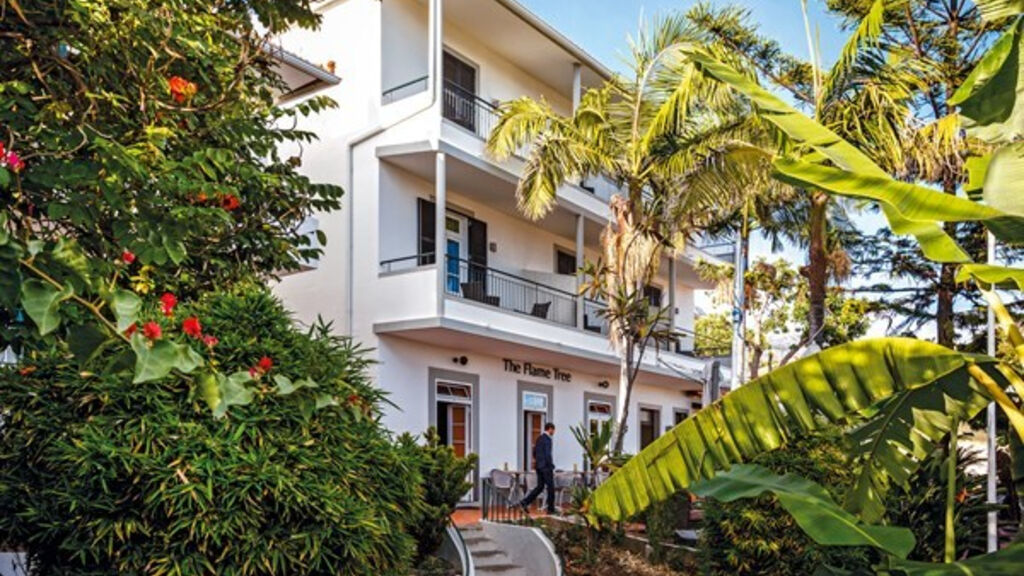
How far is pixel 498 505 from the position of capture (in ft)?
52.9

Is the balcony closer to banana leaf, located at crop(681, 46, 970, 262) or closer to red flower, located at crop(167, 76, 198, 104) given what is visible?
red flower, located at crop(167, 76, 198, 104)

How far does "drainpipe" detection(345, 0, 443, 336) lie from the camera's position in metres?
17.4

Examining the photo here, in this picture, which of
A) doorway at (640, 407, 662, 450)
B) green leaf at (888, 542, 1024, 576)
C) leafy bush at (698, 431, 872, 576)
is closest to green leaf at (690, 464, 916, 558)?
green leaf at (888, 542, 1024, 576)

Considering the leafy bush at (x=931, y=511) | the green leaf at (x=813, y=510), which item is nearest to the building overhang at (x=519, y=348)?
the leafy bush at (x=931, y=511)

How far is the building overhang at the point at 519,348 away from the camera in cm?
1753

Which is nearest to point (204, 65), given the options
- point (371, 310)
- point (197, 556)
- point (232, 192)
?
point (232, 192)

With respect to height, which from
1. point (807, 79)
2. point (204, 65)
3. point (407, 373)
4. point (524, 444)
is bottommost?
point (524, 444)

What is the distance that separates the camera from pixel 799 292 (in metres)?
28.7

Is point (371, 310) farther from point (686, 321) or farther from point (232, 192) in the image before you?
point (686, 321)

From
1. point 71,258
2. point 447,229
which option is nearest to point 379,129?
point 447,229

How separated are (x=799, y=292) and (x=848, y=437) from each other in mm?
24254

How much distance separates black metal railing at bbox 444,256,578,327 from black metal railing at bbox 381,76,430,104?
3680mm

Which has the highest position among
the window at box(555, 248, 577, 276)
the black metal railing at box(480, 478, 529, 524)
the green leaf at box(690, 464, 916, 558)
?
the window at box(555, 248, 577, 276)

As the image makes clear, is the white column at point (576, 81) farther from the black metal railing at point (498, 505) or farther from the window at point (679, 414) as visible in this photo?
the window at point (679, 414)
